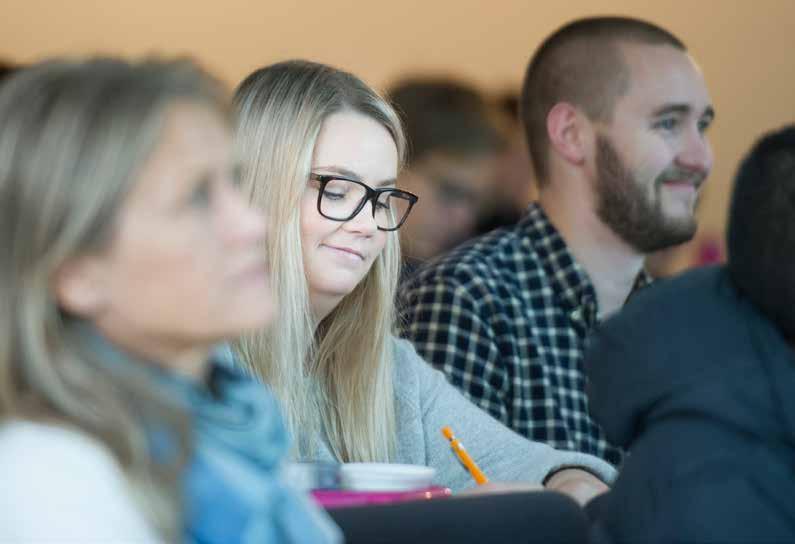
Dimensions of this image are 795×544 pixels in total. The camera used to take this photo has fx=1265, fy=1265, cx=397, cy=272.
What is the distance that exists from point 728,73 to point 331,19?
1.51 meters

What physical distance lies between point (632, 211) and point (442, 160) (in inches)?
45.5

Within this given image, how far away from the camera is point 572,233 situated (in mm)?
2639

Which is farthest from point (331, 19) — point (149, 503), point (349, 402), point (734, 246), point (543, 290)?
point (149, 503)

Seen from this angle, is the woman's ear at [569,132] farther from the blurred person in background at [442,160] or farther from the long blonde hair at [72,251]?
the long blonde hair at [72,251]

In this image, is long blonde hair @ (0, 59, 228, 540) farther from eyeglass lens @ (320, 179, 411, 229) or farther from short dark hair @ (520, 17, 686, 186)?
short dark hair @ (520, 17, 686, 186)

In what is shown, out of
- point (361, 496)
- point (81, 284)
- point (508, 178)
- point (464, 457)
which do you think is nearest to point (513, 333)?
point (464, 457)

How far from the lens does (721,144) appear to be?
490cm

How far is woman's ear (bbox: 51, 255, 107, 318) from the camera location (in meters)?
0.98

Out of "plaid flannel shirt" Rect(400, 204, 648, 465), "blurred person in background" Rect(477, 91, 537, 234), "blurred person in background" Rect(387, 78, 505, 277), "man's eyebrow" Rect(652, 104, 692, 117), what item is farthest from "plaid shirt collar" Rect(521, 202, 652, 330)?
"blurred person in background" Rect(477, 91, 537, 234)

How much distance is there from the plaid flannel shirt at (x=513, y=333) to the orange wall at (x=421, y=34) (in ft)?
7.42

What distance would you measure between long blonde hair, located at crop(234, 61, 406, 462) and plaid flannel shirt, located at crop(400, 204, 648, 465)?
35 centimetres

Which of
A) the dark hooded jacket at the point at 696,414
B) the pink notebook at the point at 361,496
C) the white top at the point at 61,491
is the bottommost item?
the pink notebook at the point at 361,496

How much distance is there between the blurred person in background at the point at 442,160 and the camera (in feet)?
12.2

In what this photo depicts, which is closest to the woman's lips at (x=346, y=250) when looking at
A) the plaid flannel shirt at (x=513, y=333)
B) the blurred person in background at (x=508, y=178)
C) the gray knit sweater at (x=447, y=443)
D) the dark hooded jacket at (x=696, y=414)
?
the gray knit sweater at (x=447, y=443)
